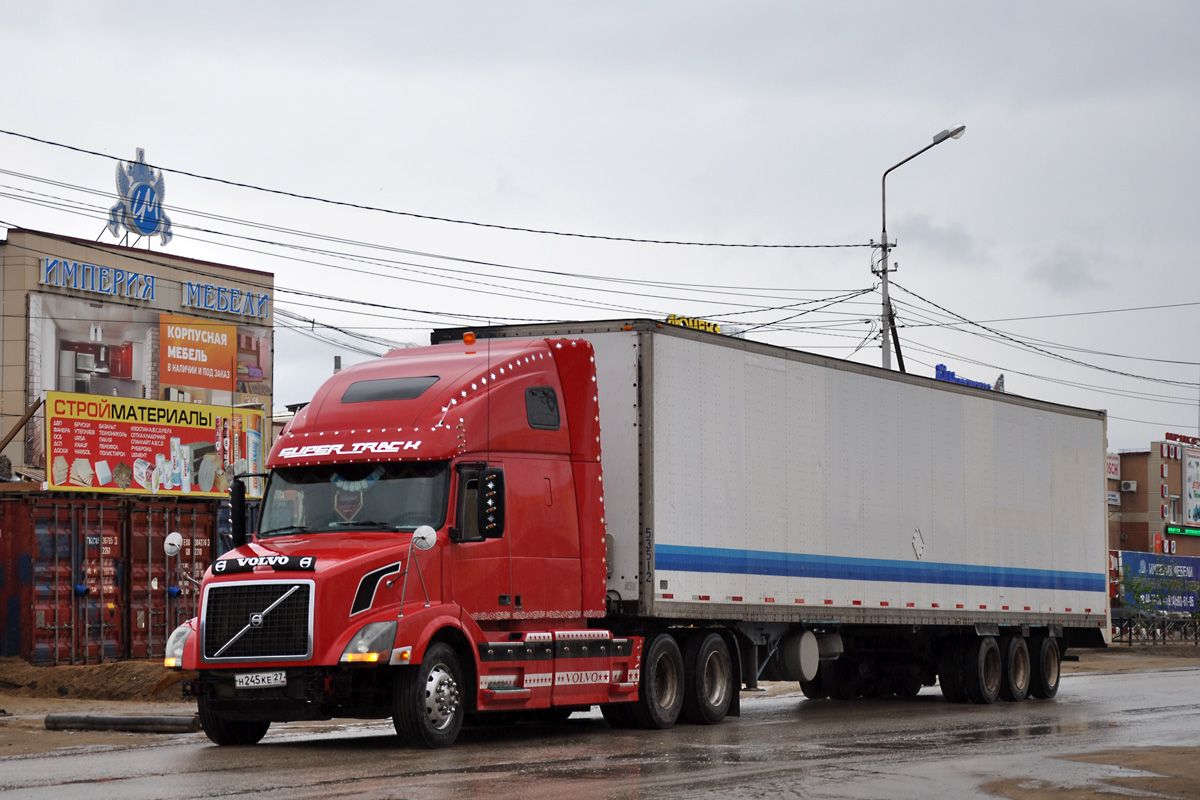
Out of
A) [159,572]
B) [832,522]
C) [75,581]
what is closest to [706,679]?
[832,522]

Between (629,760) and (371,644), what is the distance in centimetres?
248

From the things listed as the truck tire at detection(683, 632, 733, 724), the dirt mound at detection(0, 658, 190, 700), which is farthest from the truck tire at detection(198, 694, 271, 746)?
the dirt mound at detection(0, 658, 190, 700)

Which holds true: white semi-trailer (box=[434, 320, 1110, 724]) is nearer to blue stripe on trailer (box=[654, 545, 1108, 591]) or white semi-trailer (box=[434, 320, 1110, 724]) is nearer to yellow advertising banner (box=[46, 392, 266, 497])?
blue stripe on trailer (box=[654, 545, 1108, 591])

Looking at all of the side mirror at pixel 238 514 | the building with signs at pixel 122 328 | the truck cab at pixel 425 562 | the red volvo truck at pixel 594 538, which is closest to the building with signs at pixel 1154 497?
the building with signs at pixel 122 328

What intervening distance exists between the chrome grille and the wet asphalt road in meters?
0.93

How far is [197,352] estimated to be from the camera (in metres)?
70.7

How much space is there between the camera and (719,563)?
1812 cm

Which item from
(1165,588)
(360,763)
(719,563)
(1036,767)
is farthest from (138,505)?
(1165,588)

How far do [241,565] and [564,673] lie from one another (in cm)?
368

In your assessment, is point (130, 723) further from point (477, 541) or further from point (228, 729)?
point (477, 541)

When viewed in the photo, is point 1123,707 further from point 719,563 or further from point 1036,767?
point 1036,767

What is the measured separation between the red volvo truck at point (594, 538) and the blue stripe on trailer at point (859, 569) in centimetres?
4

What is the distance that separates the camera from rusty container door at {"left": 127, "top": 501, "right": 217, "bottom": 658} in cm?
2719

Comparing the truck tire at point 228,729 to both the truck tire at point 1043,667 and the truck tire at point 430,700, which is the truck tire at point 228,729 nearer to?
the truck tire at point 430,700
